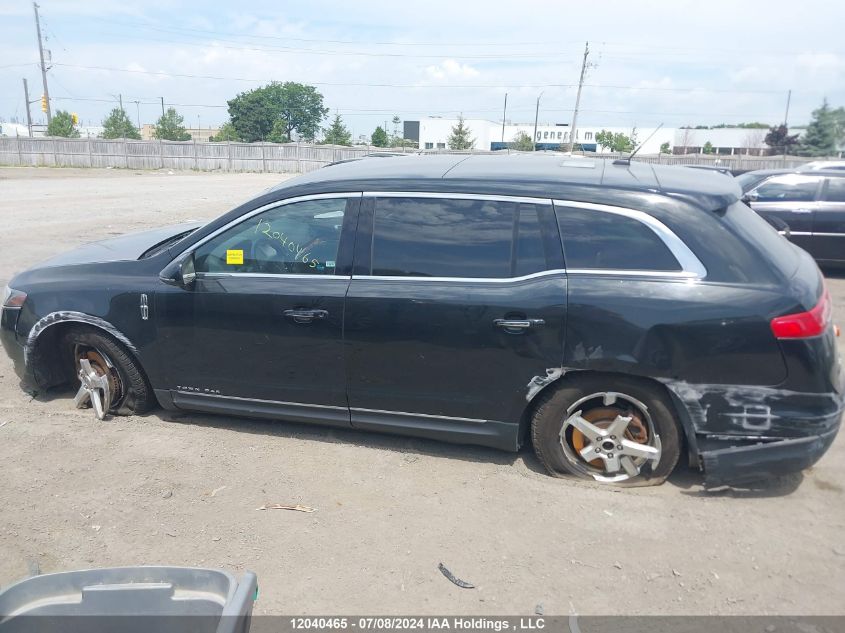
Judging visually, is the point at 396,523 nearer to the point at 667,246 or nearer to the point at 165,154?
the point at 667,246

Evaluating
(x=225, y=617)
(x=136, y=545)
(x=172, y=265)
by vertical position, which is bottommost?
(x=136, y=545)

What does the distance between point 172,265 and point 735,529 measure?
366cm

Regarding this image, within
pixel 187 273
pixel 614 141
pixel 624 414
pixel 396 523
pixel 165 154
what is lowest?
pixel 396 523

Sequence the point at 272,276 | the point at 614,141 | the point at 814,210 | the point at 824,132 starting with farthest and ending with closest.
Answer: the point at 614,141, the point at 824,132, the point at 814,210, the point at 272,276

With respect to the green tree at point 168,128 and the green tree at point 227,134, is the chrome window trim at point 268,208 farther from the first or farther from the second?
the green tree at point 227,134

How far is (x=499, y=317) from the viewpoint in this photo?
12.5 feet

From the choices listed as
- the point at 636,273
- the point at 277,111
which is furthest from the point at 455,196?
the point at 277,111

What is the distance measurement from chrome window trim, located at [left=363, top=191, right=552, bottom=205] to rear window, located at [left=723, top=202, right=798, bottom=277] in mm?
1010

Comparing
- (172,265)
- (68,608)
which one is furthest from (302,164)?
(68,608)

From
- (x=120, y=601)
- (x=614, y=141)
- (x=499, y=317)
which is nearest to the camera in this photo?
(x=120, y=601)

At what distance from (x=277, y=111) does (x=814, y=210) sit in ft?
282

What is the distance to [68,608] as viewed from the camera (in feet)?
6.82

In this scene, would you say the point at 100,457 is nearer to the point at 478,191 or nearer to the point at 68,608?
the point at 68,608

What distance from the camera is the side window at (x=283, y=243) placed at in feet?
13.8
